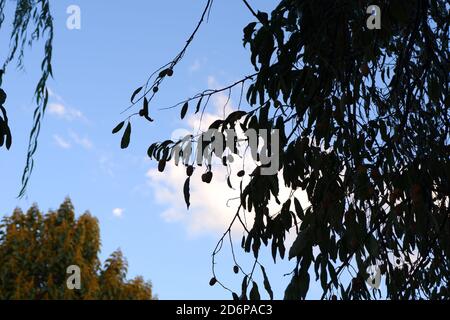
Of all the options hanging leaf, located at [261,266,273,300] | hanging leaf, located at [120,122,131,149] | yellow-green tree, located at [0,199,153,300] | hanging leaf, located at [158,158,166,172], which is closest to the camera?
hanging leaf, located at [261,266,273,300]

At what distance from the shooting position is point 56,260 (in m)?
6.14

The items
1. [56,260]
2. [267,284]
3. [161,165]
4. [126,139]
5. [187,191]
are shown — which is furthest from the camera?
[56,260]

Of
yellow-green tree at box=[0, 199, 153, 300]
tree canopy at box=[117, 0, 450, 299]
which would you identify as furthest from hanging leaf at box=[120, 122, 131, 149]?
yellow-green tree at box=[0, 199, 153, 300]

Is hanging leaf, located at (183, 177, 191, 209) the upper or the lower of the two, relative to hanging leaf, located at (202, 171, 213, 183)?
lower

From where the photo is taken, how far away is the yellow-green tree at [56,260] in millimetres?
5957

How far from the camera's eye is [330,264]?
87.7 inches

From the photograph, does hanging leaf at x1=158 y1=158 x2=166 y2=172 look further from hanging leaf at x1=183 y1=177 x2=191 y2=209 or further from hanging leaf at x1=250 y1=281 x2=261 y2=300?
hanging leaf at x1=250 y1=281 x2=261 y2=300

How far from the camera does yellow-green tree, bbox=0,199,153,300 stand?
5957mm

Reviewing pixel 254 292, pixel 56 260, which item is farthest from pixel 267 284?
pixel 56 260

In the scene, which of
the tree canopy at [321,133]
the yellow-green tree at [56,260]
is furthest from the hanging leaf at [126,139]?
the yellow-green tree at [56,260]

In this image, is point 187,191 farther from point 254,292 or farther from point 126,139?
point 254,292
